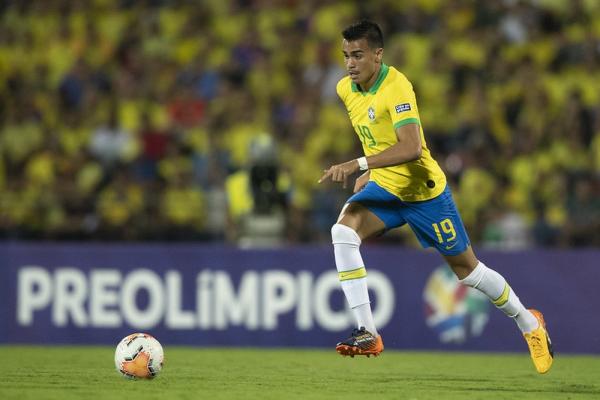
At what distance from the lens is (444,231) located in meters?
9.21

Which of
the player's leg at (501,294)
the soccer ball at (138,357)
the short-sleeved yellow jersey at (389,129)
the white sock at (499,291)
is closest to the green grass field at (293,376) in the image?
the soccer ball at (138,357)

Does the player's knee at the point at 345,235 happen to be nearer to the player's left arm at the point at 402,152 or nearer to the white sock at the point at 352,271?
the white sock at the point at 352,271

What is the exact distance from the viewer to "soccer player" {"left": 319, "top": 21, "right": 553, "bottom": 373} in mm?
9047

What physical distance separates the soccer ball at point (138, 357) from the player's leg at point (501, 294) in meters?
2.42

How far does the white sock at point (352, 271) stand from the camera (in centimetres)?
918

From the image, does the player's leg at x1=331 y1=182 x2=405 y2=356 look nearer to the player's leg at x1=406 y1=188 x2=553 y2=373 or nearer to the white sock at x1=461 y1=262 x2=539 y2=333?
the player's leg at x1=406 y1=188 x2=553 y2=373

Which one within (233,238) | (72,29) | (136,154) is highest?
(72,29)

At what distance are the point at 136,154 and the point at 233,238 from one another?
2559mm

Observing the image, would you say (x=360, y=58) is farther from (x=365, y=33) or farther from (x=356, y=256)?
(x=356, y=256)

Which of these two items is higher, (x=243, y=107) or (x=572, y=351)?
(x=243, y=107)

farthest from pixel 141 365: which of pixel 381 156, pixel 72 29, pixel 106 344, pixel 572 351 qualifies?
pixel 72 29

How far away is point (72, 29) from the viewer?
59.8 ft

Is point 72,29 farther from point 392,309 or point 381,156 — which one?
point 381,156

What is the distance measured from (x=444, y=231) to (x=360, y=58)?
1.46m
